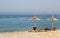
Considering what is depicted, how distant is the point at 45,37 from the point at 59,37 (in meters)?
0.40

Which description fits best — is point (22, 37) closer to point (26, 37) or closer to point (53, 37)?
point (26, 37)

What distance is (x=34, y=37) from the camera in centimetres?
489

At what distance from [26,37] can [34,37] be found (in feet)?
0.76

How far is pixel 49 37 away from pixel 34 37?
0.43 meters

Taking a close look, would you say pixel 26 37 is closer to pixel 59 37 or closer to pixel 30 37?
pixel 30 37

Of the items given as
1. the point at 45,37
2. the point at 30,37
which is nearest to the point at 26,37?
the point at 30,37

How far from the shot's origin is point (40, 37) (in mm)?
4867

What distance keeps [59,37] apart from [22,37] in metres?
1.07

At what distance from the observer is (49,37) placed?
486 cm

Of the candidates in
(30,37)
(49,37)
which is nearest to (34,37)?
(30,37)

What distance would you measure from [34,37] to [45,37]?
32 cm

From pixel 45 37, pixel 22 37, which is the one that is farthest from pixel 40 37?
pixel 22 37

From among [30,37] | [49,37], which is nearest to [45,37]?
[49,37]

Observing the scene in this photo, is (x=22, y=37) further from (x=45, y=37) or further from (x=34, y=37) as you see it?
(x=45, y=37)
